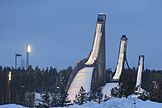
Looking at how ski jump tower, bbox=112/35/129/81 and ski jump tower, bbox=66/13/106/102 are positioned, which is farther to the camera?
ski jump tower, bbox=112/35/129/81

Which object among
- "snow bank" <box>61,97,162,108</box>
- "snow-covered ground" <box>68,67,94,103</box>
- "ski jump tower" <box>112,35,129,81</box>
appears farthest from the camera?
"ski jump tower" <box>112,35,129,81</box>

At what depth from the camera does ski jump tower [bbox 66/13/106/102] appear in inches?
3164

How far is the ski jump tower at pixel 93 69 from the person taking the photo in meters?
80.4

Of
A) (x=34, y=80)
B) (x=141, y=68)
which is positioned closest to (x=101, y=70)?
(x=141, y=68)

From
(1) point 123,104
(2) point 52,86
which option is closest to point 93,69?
(2) point 52,86

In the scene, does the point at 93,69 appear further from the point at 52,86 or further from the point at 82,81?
the point at 52,86

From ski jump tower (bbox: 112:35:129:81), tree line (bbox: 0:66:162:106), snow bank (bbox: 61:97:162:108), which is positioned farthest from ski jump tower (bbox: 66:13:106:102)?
snow bank (bbox: 61:97:162:108)

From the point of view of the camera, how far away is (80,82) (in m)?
81.8

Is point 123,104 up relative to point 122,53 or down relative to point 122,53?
down

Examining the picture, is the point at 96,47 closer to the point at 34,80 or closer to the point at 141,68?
the point at 141,68

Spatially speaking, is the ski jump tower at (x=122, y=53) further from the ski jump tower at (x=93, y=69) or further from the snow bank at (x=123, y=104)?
the snow bank at (x=123, y=104)

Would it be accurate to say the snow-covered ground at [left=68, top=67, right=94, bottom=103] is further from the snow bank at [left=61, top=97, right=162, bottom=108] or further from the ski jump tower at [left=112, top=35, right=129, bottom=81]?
the snow bank at [left=61, top=97, right=162, bottom=108]

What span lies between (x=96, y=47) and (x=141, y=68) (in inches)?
741

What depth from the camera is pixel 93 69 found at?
8538cm
